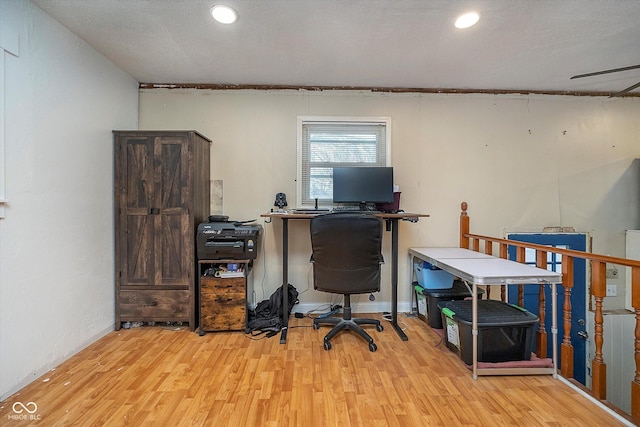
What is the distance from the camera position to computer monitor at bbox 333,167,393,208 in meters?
2.79

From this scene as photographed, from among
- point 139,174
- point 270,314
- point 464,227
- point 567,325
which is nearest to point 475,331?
point 567,325

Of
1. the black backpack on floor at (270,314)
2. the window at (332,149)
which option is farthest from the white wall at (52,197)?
the window at (332,149)

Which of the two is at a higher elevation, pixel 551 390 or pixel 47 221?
pixel 47 221

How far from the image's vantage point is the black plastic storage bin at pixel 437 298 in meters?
2.61

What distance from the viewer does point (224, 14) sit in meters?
1.87

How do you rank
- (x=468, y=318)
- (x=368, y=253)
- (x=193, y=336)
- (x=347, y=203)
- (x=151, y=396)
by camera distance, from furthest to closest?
(x=347, y=203) < (x=193, y=336) < (x=368, y=253) < (x=468, y=318) < (x=151, y=396)

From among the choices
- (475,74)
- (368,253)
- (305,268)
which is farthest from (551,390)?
(475,74)

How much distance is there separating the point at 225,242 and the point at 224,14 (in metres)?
1.73

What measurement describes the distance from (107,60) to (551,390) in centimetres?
422

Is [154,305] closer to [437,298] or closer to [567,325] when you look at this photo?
[437,298]

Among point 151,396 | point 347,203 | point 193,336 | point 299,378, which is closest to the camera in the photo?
point 151,396

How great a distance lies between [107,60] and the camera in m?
2.48

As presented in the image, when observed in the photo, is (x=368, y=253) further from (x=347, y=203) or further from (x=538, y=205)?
(x=538, y=205)

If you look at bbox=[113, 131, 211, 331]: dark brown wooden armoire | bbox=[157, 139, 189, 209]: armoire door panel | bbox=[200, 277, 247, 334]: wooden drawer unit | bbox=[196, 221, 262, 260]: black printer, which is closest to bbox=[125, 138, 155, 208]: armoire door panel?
bbox=[113, 131, 211, 331]: dark brown wooden armoire
